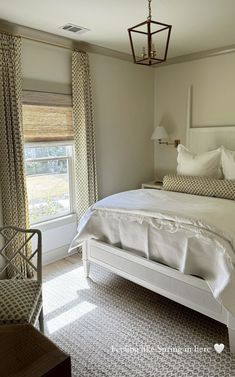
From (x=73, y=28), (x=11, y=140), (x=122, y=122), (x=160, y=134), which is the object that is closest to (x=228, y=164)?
(x=160, y=134)

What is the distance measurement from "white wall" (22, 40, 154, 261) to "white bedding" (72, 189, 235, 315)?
909mm

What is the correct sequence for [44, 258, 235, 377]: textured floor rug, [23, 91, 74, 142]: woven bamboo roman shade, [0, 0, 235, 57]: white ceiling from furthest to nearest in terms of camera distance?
[23, 91, 74, 142]: woven bamboo roman shade
[0, 0, 235, 57]: white ceiling
[44, 258, 235, 377]: textured floor rug

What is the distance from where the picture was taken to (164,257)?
2.28 metres

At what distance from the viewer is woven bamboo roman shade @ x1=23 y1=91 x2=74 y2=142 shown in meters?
2.97

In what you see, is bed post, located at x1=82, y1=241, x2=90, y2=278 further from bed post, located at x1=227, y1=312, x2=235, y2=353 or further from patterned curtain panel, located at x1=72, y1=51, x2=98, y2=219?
bed post, located at x1=227, y1=312, x2=235, y2=353

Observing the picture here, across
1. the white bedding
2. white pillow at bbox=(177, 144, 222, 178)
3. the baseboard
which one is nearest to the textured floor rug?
the white bedding

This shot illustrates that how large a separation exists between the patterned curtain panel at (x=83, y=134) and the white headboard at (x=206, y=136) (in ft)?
4.66

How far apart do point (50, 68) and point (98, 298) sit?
2.39 metres

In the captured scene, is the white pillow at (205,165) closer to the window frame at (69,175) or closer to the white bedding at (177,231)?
the white bedding at (177,231)

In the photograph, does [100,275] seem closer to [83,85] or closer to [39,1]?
[83,85]

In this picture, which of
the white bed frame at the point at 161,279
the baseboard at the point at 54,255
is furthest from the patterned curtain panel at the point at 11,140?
the white bed frame at the point at 161,279

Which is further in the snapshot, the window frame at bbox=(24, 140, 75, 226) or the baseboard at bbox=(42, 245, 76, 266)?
the baseboard at bbox=(42, 245, 76, 266)

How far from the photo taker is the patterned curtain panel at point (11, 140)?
266 cm

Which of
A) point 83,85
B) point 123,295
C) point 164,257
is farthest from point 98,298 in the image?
point 83,85
